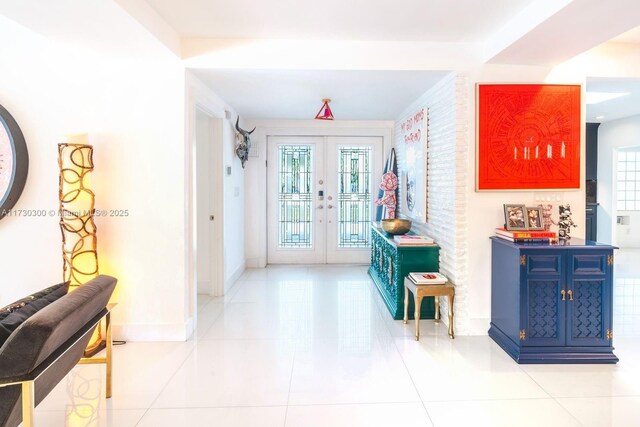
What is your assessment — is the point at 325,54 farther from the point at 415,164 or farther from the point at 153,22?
the point at 415,164

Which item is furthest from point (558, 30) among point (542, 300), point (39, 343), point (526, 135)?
point (39, 343)

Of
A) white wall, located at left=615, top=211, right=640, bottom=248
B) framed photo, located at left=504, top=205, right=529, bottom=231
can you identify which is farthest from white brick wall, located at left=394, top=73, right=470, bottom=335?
white wall, located at left=615, top=211, right=640, bottom=248

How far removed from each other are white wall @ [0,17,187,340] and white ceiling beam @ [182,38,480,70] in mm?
318

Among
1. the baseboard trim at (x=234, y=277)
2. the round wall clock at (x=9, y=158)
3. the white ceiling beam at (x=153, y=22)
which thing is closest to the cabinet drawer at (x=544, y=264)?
the white ceiling beam at (x=153, y=22)

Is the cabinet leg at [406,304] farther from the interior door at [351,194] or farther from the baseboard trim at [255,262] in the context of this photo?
the baseboard trim at [255,262]

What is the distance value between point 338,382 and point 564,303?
1.82 meters

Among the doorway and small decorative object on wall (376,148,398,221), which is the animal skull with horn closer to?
the doorway

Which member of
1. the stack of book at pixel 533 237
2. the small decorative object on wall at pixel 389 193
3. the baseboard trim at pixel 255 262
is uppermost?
the small decorative object on wall at pixel 389 193

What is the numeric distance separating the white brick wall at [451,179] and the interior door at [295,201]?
8.77ft

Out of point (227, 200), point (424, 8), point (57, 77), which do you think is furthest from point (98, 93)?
point (424, 8)

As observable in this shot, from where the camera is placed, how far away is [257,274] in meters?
5.72

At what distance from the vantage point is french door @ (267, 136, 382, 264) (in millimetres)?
6289

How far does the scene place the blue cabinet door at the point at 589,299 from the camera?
112 inches

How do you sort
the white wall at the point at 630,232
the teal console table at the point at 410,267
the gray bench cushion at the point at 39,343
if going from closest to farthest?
the gray bench cushion at the point at 39,343
the teal console table at the point at 410,267
the white wall at the point at 630,232
